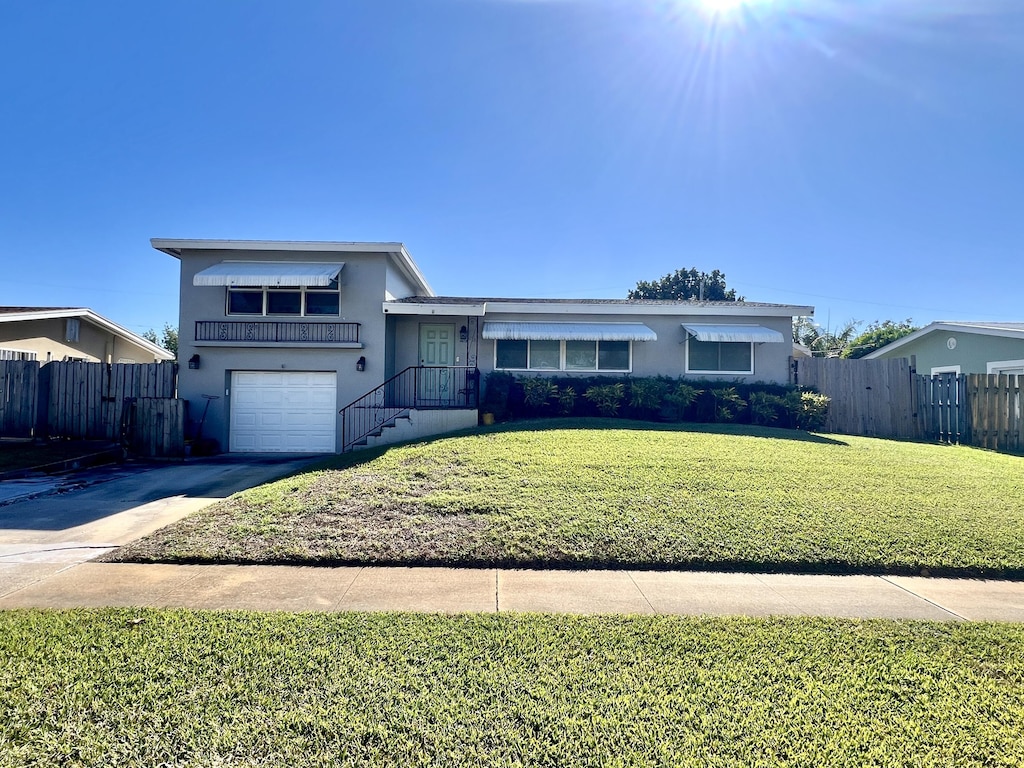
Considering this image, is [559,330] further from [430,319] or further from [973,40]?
[973,40]

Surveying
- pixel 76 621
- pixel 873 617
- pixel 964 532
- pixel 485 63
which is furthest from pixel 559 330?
pixel 76 621

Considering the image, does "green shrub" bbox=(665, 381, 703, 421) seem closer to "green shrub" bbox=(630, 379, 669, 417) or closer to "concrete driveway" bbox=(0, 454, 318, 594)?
"green shrub" bbox=(630, 379, 669, 417)

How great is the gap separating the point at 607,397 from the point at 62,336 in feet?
59.0

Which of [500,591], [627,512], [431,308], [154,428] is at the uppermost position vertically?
[431,308]

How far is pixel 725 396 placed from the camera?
13414 millimetres

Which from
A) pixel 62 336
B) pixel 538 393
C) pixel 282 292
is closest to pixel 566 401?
pixel 538 393

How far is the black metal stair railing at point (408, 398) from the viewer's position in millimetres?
12652

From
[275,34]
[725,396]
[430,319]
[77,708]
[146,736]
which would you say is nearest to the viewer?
[146,736]

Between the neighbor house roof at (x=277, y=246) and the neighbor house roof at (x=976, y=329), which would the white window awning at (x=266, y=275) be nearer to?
the neighbor house roof at (x=277, y=246)

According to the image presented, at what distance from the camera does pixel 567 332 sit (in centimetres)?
1385

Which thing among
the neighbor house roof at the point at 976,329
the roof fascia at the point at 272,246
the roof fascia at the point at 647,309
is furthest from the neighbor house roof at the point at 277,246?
the neighbor house roof at the point at 976,329

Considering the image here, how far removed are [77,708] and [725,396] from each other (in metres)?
13.4

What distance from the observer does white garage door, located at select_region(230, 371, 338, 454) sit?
13.4 meters

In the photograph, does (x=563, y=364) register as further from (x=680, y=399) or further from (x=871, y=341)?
(x=871, y=341)
